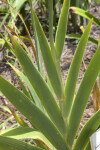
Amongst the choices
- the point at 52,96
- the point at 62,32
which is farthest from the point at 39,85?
the point at 62,32

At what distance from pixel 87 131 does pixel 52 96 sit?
0.15 m

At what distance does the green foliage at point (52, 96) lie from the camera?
63 cm

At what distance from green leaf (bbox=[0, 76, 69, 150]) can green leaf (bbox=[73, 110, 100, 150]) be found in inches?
2.0

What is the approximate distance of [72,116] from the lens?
738 millimetres

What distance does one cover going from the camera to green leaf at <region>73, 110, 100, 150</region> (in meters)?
0.71

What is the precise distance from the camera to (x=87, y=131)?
0.74 meters

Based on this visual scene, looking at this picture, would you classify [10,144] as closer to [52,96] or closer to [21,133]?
[21,133]

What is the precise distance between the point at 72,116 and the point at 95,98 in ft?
0.72

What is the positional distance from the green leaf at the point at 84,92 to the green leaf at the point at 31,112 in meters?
0.05

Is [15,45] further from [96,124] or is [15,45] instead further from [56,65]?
[96,124]

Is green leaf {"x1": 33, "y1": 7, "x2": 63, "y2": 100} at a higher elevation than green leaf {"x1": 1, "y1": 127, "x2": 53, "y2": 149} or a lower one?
higher

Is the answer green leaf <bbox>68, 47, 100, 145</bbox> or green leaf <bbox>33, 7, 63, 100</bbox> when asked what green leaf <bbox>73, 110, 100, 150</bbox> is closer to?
green leaf <bbox>68, 47, 100, 145</bbox>

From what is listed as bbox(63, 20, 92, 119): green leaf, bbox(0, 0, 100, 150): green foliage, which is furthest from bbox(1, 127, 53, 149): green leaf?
bbox(63, 20, 92, 119): green leaf

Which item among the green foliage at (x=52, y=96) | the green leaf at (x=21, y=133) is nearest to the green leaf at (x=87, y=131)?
the green foliage at (x=52, y=96)
